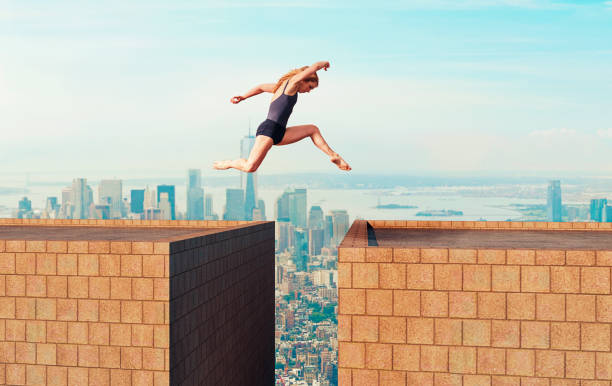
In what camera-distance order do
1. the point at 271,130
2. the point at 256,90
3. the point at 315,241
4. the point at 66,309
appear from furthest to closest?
the point at 315,241 → the point at 256,90 → the point at 271,130 → the point at 66,309

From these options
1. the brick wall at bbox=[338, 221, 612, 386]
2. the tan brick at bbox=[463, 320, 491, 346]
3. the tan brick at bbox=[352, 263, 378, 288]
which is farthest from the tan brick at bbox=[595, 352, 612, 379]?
the tan brick at bbox=[352, 263, 378, 288]

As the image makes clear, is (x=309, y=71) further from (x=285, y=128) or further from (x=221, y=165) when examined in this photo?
(x=221, y=165)

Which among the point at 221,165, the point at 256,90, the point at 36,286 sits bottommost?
the point at 36,286

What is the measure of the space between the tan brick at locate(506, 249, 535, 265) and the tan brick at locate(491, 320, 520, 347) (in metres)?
1.27

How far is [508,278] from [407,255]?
2.14 m

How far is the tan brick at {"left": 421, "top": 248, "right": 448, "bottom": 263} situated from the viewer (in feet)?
38.7

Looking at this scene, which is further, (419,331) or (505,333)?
(419,331)

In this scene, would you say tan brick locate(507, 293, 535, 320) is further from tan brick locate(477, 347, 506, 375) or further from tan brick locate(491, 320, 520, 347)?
tan brick locate(477, 347, 506, 375)

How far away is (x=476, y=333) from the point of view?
11.8 metres

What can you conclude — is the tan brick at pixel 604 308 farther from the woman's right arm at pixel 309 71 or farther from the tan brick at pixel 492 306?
the woman's right arm at pixel 309 71

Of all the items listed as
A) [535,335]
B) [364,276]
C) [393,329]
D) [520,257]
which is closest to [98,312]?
[364,276]

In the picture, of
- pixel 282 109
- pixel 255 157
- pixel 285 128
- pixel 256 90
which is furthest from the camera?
pixel 256 90

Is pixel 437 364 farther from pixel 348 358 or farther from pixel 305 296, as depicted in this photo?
pixel 305 296

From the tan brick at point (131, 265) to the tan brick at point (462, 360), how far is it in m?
7.57
